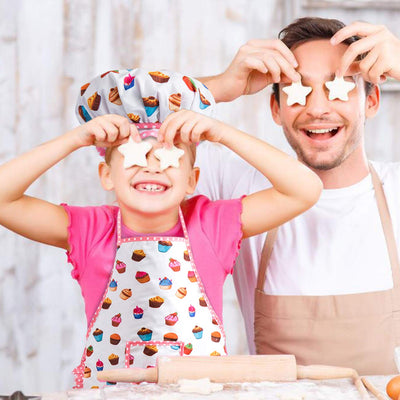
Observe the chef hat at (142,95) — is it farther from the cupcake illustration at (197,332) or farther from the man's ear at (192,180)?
the cupcake illustration at (197,332)

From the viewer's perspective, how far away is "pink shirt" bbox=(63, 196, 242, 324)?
4.86 feet

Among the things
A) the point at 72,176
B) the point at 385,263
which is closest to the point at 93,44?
the point at 72,176

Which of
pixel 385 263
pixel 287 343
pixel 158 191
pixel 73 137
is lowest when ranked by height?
pixel 287 343

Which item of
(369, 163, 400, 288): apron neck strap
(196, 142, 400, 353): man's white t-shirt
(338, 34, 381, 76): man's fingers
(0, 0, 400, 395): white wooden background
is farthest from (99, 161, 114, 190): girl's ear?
(0, 0, 400, 395): white wooden background

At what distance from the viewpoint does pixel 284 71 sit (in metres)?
1.76

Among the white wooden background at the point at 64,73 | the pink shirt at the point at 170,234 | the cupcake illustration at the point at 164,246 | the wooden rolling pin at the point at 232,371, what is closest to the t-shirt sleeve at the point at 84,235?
the pink shirt at the point at 170,234

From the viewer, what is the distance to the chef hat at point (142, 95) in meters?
1.43

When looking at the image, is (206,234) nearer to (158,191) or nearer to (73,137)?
(158,191)

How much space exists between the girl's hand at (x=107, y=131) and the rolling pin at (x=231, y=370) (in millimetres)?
503

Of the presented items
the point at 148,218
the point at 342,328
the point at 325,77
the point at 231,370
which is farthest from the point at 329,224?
the point at 231,370

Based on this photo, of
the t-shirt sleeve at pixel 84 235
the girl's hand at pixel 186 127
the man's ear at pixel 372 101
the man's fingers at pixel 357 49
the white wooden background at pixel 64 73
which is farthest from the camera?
the white wooden background at pixel 64 73

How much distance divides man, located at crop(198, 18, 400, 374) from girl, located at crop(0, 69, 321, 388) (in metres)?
0.35

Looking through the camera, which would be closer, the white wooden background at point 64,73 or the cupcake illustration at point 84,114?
the cupcake illustration at point 84,114

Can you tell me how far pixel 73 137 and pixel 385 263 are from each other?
2.96 feet
